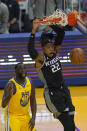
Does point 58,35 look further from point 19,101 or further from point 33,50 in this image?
point 19,101

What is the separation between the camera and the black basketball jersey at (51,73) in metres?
6.35

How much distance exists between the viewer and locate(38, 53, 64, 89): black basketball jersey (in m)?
6.35

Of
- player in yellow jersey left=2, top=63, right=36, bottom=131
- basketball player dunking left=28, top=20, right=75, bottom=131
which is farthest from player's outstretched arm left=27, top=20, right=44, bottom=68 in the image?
player in yellow jersey left=2, top=63, right=36, bottom=131

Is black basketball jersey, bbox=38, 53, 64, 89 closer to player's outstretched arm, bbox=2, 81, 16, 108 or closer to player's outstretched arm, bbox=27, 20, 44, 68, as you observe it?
player's outstretched arm, bbox=27, 20, 44, 68

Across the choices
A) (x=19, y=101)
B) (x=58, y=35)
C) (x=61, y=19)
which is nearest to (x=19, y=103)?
(x=19, y=101)

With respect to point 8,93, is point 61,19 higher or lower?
higher

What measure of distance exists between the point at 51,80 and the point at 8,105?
2.48ft

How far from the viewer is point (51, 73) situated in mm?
6352

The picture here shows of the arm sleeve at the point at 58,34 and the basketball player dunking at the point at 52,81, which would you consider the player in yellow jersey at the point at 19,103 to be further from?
the arm sleeve at the point at 58,34

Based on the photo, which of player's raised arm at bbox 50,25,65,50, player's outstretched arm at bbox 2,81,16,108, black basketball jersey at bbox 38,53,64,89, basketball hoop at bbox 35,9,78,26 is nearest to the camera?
player's outstretched arm at bbox 2,81,16,108

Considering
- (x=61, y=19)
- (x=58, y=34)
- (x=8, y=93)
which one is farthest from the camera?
(x=58, y=34)

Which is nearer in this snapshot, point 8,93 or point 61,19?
point 8,93

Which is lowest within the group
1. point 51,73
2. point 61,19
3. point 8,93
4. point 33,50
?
point 8,93

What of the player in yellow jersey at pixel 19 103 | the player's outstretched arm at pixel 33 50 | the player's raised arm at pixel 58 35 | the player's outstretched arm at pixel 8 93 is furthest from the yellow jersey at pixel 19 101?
the player's raised arm at pixel 58 35
